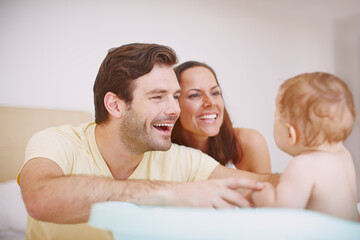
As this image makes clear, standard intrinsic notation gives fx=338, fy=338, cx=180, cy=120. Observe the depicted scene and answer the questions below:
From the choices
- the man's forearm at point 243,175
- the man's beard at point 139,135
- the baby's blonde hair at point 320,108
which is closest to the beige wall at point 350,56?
the man's forearm at point 243,175

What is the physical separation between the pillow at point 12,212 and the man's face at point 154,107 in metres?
0.34

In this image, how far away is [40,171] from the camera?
0.56m

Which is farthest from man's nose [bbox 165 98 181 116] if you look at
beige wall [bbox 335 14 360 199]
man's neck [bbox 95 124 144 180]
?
beige wall [bbox 335 14 360 199]

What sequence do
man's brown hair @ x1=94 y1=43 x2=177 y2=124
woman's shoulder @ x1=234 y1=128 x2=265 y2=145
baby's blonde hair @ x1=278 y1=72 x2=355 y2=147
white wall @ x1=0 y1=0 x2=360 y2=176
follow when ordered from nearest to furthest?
baby's blonde hair @ x1=278 y1=72 x2=355 y2=147 < man's brown hair @ x1=94 y1=43 x2=177 y2=124 < white wall @ x1=0 y1=0 x2=360 y2=176 < woman's shoulder @ x1=234 y1=128 x2=265 y2=145

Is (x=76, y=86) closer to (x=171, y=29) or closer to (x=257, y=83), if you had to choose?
(x=171, y=29)

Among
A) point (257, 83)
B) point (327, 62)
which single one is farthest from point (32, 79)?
point (327, 62)

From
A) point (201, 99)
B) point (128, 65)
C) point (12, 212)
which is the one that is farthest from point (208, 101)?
point (12, 212)

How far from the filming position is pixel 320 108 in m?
0.42

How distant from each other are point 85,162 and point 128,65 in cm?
22

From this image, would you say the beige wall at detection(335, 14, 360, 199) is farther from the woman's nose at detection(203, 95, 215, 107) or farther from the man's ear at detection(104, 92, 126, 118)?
the man's ear at detection(104, 92, 126, 118)

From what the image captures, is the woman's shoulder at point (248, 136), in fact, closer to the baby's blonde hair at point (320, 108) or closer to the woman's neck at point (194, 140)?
the woman's neck at point (194, 140)

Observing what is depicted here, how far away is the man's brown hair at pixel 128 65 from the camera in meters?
0.64

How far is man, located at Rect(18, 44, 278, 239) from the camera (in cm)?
49

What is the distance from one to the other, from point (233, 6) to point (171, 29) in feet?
0.52
